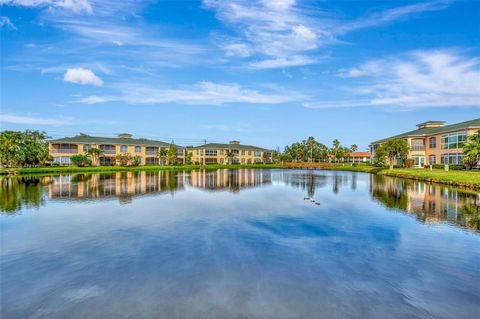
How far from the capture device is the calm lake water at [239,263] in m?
7.80

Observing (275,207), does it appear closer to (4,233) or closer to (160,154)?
(4,233)

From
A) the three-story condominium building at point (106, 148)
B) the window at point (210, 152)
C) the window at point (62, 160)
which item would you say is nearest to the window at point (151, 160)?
the three-story condominium building at point (106, 148)

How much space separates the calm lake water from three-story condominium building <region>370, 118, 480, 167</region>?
39017 millimetres

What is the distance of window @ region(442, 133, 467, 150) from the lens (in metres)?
51.5

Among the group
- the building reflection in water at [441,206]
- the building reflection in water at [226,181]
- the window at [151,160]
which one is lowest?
the building reflection in water at [441,206]

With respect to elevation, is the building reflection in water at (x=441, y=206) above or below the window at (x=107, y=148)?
below

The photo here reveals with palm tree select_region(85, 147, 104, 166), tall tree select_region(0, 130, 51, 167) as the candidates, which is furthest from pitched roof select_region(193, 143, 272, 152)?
tall tree select_region(0, 130, 51, 167)

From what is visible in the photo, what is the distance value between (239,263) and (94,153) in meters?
Result: 71.6

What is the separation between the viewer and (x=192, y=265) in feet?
34.6

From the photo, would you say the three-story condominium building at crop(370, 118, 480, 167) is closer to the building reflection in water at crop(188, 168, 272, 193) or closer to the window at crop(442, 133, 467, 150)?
the window at crop(442, 133, 467, 150)

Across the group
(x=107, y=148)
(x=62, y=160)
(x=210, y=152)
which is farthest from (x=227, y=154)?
(x=62, y=160)

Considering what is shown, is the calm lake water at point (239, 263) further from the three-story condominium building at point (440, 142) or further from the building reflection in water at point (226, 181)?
the three-story condominium building at point (440, 142)

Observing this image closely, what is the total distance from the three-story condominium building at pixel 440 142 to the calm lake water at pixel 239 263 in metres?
39.0

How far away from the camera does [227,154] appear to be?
347ft
